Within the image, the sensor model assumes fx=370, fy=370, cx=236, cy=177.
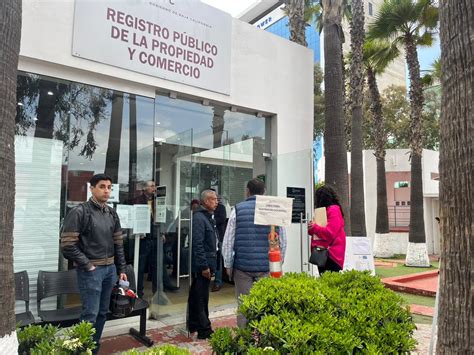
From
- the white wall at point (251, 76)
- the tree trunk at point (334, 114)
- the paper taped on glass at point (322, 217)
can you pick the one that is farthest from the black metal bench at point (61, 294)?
the tree trunk at point (334, 114)

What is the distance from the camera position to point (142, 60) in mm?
5973

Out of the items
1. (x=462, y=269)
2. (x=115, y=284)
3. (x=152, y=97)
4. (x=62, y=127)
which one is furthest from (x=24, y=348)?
(x=152, y=97)

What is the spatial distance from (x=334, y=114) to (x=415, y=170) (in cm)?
760

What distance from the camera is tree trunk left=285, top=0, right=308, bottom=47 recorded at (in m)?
12.4

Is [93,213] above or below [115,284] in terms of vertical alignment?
above

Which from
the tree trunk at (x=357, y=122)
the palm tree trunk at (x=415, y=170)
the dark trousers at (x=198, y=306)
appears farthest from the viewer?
the palm tree trunk at (x=415, y=170)

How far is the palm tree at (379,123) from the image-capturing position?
53.4 feet

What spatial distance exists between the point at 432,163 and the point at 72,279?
1987cm

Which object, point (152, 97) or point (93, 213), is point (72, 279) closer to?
point (93, 213)

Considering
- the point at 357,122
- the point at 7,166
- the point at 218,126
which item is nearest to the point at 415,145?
the point at 357,122

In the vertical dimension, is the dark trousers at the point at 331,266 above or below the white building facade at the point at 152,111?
below

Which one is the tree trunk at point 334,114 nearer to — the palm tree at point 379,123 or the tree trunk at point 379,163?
the palm tree at point 379,123

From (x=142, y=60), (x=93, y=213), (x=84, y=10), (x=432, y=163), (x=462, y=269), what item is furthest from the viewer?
(x=432, y=163)

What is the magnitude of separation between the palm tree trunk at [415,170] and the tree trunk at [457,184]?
1265 cm
